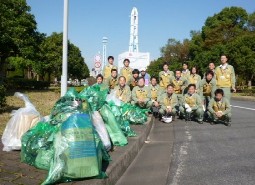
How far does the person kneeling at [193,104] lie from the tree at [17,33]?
692 inches

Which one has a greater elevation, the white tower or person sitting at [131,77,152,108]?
the white tower

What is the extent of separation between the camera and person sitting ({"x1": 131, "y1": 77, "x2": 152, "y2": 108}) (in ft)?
32.5

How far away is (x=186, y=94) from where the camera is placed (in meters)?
10.2

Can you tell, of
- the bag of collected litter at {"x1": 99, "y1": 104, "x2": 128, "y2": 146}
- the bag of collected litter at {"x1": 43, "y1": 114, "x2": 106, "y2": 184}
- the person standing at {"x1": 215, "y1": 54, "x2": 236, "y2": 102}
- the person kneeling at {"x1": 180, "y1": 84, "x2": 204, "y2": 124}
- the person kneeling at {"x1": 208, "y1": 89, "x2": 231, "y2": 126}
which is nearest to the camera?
the bag of collected litter at {"x1": 43, "y1": 114, "x2": 106, "y2": 184}

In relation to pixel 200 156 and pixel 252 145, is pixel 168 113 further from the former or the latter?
pixel 200 156

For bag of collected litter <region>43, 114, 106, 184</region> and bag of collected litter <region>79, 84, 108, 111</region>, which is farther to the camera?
bag of collected litter <region>79, 84, 108, 111</region>

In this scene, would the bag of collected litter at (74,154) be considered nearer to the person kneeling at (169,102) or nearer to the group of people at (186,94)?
the group of people at (186,94)

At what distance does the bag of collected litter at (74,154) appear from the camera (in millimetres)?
3645

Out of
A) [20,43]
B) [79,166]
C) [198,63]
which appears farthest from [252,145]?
[198,63]

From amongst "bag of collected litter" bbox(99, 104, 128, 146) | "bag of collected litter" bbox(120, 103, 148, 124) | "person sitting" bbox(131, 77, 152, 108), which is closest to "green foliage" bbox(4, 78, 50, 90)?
"person sitting" bbox(131, 77, 152, 108)

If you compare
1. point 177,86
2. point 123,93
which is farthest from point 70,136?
point 177,86

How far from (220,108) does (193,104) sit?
2.43 feet

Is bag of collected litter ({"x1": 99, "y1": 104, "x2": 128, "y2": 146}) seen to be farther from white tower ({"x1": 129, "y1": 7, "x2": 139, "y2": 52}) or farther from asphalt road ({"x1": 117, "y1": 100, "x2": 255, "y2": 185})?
white tower ({"x1": 129, "y1": 7, "x2": 139, "y2": 52})

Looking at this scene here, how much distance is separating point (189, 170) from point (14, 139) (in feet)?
7.96
